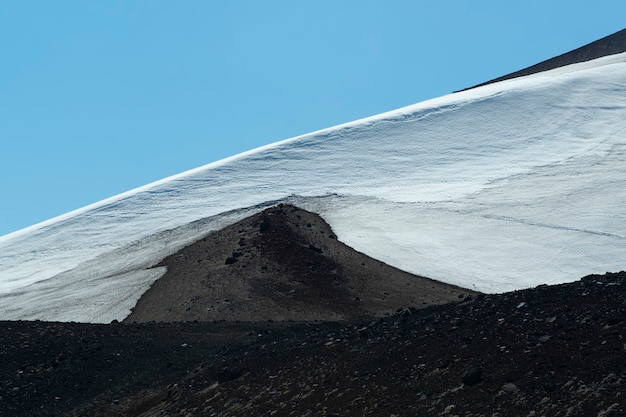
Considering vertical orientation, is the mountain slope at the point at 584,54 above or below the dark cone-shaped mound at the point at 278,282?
above

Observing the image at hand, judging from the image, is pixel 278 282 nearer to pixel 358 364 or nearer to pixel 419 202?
pixel 419 202

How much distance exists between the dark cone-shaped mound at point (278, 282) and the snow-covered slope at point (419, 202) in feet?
4.23

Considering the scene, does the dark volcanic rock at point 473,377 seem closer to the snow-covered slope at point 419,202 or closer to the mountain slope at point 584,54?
the snow-covered slope at point 419,202

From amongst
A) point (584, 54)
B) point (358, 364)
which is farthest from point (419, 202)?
point (584, 54)

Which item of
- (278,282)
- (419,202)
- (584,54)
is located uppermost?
(584,54)

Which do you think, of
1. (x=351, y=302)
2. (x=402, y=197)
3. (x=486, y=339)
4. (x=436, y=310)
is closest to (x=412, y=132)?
(x=402, y=197)

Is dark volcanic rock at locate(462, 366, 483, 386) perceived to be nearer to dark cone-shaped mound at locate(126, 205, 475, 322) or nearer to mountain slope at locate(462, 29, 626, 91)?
dark cone-shaped mound at locate(126, 205, 475, 322)

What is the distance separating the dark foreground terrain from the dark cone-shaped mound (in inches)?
197

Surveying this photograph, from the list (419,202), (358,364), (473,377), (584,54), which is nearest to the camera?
(473,377)

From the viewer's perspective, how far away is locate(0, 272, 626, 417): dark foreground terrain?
14.6m

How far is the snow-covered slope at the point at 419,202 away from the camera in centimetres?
3747

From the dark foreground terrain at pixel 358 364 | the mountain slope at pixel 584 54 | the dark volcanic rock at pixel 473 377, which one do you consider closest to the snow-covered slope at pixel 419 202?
the dark foreground terrain at pixel 358 364

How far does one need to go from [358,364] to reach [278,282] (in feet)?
49.5

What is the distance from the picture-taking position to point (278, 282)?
3272 cm
